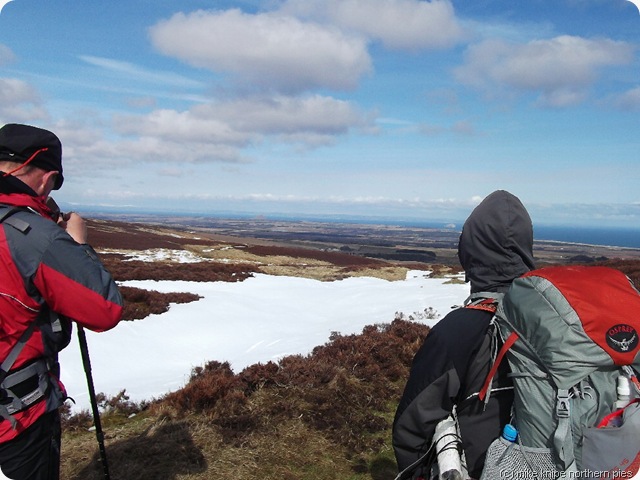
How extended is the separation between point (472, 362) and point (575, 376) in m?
0.56

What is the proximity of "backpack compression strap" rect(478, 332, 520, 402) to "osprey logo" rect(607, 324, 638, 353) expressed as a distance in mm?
428

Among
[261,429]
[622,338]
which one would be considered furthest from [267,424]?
[622,338]

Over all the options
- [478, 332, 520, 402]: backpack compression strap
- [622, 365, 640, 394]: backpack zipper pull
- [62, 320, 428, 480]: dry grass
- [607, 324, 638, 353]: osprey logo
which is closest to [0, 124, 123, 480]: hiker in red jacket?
[478, 332, 520, 402]: backpack compression strap

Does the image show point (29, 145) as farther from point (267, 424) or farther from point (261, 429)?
point (267, 424)

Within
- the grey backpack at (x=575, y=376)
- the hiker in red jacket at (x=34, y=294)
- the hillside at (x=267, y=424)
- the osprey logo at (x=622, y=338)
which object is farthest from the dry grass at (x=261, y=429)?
the osprey logo at (x=622, y=338)

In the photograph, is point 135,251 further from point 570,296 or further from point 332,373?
point 570,296

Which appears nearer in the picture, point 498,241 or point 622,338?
point 622,338

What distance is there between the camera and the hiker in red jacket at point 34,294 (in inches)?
92.7

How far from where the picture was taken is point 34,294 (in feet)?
7.95

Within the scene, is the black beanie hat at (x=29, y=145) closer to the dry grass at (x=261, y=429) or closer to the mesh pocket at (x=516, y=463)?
the mesh pocket at (x=516, y=463)

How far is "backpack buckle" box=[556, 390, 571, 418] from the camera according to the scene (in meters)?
2.08

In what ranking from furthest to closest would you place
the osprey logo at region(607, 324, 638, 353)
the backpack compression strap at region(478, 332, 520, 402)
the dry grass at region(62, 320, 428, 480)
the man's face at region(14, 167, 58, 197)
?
the dry grass at region(62, 320, 428, 480)
the man's face at region(14, 167, 58, 197)
the backpack compression strap at region(478, 332, 520, 402)
the osprey logo at region(607, 324, 638, 353)

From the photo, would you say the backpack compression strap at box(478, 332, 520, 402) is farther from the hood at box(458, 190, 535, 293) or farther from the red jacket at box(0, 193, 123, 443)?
→ the red jacket at box(0, 193, 123, 443)

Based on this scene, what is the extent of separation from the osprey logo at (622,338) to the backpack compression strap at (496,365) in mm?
428
